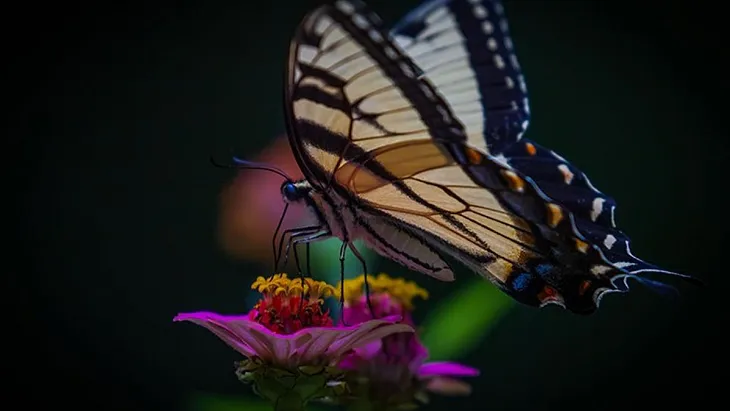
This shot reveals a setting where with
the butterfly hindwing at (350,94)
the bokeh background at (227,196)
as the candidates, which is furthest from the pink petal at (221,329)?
the bokeh background at (227,196)

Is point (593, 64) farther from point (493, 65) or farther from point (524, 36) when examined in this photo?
point (493, 65)

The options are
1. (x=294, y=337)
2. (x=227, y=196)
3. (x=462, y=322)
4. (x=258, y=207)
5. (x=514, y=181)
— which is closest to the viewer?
(x=294, y=337)

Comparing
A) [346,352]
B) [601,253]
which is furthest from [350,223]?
[601,253]

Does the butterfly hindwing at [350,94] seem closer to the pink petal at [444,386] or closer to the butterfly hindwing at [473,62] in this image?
the butterfly hindwing at [473,62]

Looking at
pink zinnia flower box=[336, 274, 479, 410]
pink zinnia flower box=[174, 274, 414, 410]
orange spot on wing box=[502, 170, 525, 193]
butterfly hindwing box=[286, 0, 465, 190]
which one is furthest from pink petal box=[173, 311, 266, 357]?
orange spot on wing box=[502, 170, 525, 193]

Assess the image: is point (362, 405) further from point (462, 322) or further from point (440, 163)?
point (440, 163)

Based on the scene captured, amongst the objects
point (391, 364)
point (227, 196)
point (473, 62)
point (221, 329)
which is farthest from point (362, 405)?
point (227, 196)
